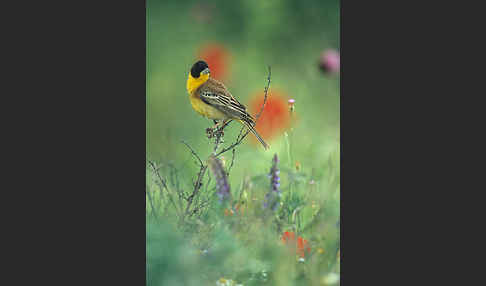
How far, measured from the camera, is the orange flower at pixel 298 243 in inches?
264

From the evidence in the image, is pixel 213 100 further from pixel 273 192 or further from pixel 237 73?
pixel 273 192

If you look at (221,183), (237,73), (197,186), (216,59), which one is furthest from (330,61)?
(197,186)

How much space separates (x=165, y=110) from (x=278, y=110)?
868 millimetres

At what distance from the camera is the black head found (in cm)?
691

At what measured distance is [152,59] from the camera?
6891 millimetres

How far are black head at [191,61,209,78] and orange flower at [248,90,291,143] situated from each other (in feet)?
1.48

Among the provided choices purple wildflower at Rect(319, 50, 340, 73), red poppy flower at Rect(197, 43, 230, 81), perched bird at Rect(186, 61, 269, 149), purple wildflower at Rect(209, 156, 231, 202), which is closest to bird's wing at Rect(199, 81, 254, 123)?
perched bird at Rect(186, 61, 269, 149)

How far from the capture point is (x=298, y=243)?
6.72 metres

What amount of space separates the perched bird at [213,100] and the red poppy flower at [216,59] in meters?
0.05

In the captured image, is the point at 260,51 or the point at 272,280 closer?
the point at 272,280

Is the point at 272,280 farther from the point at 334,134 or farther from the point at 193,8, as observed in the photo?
the point at 193,8

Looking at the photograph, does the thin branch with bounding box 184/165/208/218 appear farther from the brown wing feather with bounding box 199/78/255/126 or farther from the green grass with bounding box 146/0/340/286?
the brown wing feather with bounding box 199/78/255/126
